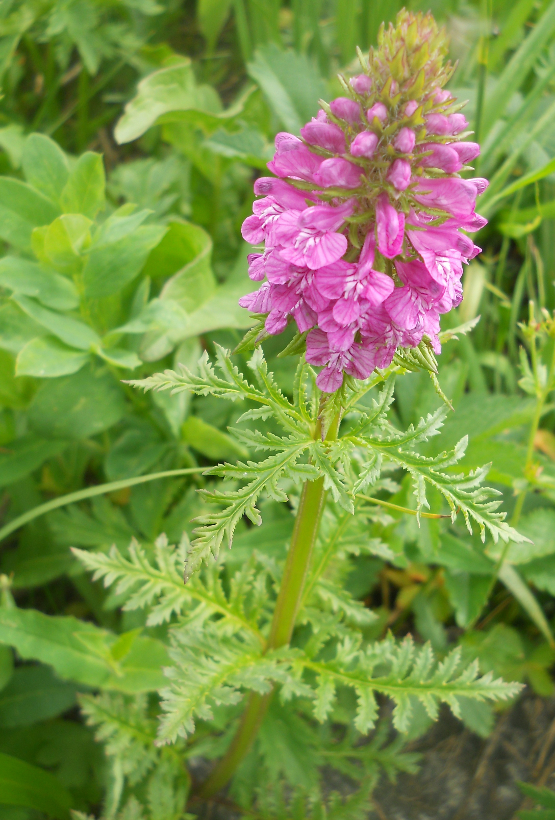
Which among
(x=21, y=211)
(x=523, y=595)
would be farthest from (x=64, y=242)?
(x=523, y=595)

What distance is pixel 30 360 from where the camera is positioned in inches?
59.2

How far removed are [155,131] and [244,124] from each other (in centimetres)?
77

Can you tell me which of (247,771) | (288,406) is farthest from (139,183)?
(247,771)

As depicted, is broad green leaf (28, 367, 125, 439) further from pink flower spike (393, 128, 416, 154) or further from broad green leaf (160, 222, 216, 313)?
pink flower spike (393, 128, 416, 154)

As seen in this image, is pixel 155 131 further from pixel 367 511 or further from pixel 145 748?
pixel 145 748

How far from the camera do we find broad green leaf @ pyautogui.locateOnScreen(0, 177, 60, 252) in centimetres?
167

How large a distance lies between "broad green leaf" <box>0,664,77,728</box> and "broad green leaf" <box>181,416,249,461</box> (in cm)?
84

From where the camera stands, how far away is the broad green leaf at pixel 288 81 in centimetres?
225

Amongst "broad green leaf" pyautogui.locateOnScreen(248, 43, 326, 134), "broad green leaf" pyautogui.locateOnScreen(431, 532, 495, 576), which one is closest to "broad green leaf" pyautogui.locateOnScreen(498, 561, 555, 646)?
"broad green leaf" pyautogui.locateOnScreen(431, 532, 495, 576)

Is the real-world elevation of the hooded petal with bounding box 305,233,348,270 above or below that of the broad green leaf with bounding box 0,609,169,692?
above

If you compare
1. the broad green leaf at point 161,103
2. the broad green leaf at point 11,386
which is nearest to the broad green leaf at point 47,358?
the broad green leaf at point 11,386

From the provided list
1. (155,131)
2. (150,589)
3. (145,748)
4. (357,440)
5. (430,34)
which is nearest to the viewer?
(430,34)

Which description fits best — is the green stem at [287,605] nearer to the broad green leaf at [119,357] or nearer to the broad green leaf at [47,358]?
the broad green leaf at [119,357]

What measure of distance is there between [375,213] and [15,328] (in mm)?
1198
